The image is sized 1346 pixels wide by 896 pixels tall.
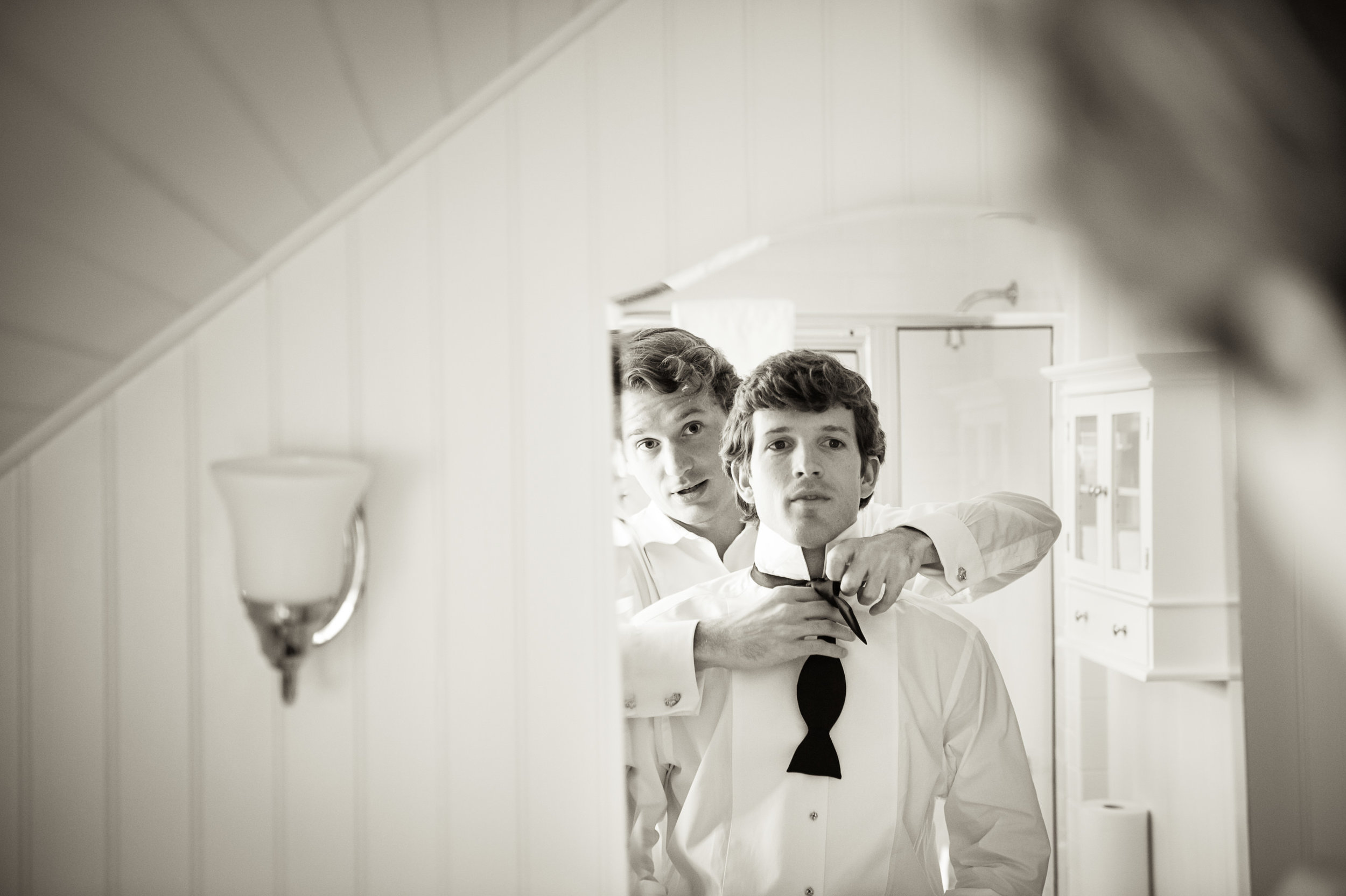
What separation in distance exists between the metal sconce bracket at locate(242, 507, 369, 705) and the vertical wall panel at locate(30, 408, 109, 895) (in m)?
0.23

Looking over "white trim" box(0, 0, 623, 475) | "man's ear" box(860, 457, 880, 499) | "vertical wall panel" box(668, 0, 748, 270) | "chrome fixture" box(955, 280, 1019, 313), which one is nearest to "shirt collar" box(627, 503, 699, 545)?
"man's ear" box(860, 457, 880, 499)

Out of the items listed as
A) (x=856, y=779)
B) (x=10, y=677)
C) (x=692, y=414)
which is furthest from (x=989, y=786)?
(x=10, y=677)

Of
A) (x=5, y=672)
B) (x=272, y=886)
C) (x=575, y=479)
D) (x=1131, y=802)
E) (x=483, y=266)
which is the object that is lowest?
(x=272, y=886)

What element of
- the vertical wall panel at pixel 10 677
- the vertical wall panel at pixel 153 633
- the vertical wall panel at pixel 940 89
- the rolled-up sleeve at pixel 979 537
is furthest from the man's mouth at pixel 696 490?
A: the vertical wall panel at pixel 10 677

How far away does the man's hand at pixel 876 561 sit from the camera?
1.19 meters

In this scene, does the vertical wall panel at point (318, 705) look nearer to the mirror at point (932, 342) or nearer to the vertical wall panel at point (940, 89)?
the mirror at point (932, 342)

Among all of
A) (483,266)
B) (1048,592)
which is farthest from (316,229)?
(1048,592)

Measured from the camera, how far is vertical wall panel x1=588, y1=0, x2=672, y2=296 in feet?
4.28

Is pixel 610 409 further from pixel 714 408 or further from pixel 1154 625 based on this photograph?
pixel 1154 625

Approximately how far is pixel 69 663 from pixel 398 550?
445 mm

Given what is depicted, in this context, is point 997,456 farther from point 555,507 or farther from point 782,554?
point 555,507

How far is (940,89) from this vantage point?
136 cm

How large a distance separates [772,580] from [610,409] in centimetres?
30

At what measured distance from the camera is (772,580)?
3.95 feet
